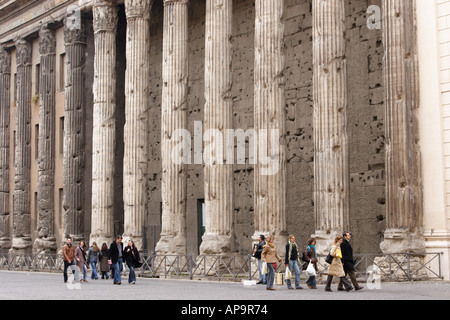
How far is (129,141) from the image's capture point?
3064 centimetres

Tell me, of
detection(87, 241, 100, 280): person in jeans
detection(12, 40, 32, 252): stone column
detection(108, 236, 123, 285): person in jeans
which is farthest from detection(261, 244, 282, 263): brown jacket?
detection(12, 40, 32, 252): stone column

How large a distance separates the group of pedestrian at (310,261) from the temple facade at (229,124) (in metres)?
2.31

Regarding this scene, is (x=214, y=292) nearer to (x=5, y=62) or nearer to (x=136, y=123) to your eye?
(x=136, y=123)

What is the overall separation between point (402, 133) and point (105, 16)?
15.3 m

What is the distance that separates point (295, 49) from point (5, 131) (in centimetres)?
1762

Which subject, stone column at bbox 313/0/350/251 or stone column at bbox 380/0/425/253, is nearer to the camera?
stone column at bbox 380/0/425/253

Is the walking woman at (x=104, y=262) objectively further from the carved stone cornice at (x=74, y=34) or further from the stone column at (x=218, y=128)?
the carved stone cornice at (x=74, y=34)

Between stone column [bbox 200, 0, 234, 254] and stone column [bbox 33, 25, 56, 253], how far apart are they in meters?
11.9

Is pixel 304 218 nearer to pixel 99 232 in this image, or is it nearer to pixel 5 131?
pixel 99 232

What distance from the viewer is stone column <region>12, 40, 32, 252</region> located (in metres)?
38.4

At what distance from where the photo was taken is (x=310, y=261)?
67.4 feet

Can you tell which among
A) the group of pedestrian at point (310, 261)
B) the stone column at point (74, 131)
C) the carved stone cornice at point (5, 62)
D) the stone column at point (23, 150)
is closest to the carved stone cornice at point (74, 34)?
the stone column at point (74, 131)

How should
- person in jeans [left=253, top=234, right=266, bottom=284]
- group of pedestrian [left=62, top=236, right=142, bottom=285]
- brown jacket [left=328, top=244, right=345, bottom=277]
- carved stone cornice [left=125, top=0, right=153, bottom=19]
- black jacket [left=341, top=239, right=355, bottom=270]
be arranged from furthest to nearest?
carved stone cornice [left=125, top=0, right=153, bottom=19] → group of pedestrian [left=62, top=236, right=142, bottom=285] → person in jeans [left=253, top=234, right=266, bottom=284] → black jacket [left=341, top=239, right=355, bottom=270] → brown jacket [left=328, top=244, right=345, bottom=277]

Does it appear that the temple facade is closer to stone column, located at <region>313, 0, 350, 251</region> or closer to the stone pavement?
stone column, located at <region>313, 0, 350, 251</region>
